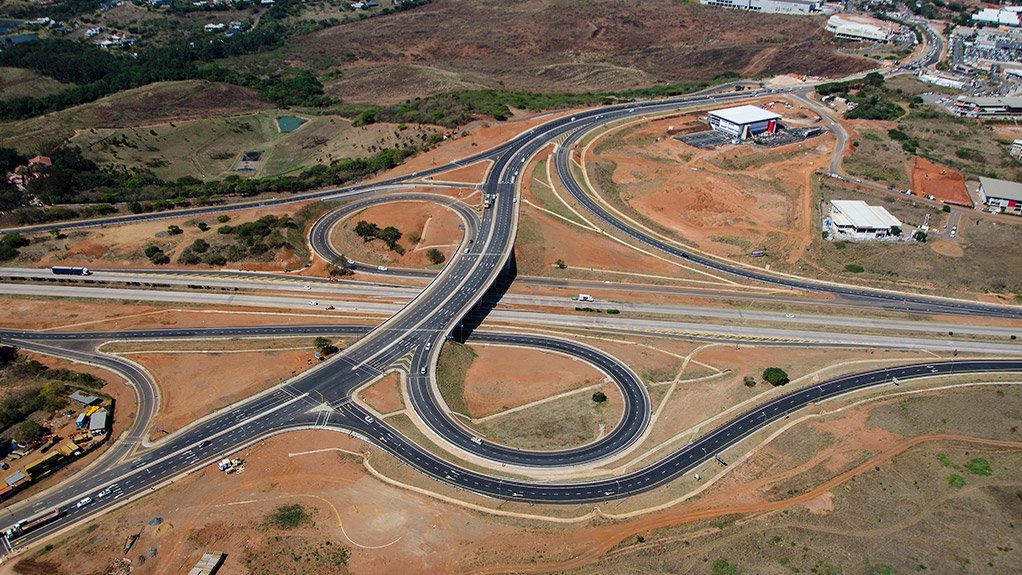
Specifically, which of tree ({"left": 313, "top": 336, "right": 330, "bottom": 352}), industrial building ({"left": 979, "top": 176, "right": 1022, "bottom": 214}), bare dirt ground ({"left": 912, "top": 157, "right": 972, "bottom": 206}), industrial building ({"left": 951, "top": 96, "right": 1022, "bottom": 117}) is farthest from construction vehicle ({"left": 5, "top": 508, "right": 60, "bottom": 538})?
industrial building ({"left": 951, "top": 96, "right": 1022, "bottom": 117})

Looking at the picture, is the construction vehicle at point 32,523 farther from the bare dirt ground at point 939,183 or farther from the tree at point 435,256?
the bare dirt ground at point 939,183

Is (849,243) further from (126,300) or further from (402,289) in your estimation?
(126,300)

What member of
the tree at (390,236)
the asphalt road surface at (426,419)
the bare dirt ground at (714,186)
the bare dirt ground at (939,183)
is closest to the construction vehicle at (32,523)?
the asphalt road surface at (426,419)

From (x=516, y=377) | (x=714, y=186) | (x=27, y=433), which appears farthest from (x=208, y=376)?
Answer: (x=714, y=186)

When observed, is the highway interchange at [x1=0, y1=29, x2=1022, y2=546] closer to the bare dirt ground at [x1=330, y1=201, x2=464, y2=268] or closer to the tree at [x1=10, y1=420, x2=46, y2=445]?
the bare dirt ground at [x1=330, y1=201, x2=464, y2=268]

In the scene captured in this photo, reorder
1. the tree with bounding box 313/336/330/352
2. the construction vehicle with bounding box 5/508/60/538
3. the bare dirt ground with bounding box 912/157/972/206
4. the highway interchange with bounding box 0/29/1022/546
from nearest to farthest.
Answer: the construction vehicle with bounding box 5/508/60/538 → the highway interchange with bounding box 0/29/1022/546 → the tree with bounding box 313/336/330/352 → the bare dirt ground with bounding box 912/157/972/206

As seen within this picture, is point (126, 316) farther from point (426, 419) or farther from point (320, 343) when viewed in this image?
point (426, 419)
